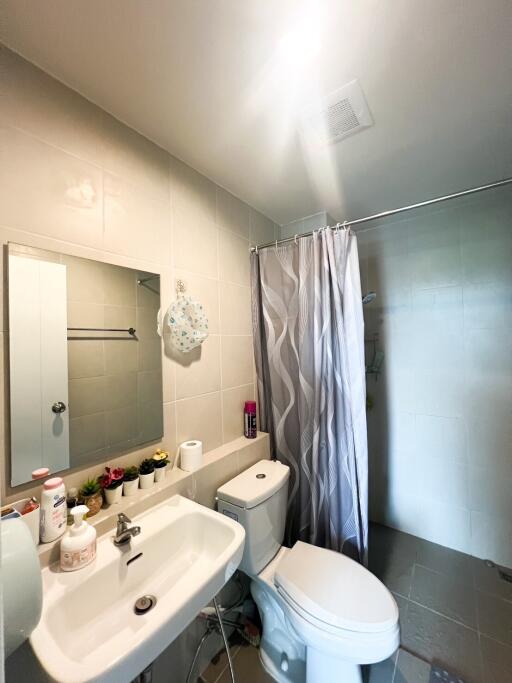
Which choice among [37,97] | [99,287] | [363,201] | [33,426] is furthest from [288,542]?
[37,97]

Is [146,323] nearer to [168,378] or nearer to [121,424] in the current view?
[168,378]

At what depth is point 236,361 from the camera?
1540mm

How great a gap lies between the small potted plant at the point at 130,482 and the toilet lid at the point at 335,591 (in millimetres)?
679

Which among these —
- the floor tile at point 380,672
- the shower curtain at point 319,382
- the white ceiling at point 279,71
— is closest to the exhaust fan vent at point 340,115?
the white ceiling at point 279,71

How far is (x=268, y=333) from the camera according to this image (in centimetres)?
160

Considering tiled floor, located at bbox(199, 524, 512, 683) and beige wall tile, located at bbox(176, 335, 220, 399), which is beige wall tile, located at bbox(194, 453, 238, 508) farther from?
tiled floor, located at bbox(199, 524, 512, 683)

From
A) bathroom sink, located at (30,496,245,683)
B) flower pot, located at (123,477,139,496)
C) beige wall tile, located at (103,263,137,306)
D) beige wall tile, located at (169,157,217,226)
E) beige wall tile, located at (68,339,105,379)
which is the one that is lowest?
bathroom sink, located at (30,496,245,683)

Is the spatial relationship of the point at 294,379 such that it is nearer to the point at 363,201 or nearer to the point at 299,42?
the point at 363,201

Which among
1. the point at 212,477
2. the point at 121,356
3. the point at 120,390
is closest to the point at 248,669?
the point at 212,477

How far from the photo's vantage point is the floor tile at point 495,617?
1.24 m

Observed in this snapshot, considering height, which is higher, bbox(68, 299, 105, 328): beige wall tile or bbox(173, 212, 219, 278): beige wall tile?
bbox(173, 212, 219, 278): beige wall tile

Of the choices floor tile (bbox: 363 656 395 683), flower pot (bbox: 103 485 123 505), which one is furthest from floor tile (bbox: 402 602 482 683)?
flower pot (bbox: 103 485 123 505)

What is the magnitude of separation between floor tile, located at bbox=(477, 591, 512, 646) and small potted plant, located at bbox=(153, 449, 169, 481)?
168 centimetres

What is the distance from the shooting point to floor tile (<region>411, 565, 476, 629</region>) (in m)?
1.34
